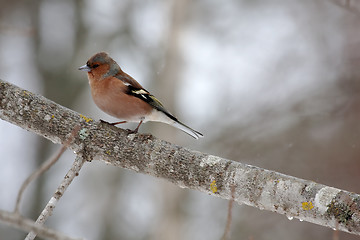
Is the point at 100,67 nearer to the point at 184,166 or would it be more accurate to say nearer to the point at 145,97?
the point at 145,97

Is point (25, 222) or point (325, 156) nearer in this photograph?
point (25, 222)

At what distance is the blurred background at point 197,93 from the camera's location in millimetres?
7777

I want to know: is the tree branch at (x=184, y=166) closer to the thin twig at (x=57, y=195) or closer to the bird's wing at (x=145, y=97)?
the thin twig at (x=57, y=195)

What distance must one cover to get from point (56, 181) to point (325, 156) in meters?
5.69

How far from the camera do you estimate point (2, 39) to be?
429 inches

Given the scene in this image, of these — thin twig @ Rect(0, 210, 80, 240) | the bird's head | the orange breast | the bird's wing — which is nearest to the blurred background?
the bird's wing

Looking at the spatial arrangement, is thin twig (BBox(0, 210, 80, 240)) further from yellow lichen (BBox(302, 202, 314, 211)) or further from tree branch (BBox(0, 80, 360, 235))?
Answer: yellow lichen (BBox(302, 202, 314, 211))

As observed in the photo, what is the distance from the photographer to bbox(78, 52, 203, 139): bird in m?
4.32

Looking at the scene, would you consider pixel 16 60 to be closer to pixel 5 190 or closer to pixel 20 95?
pixel 5 190

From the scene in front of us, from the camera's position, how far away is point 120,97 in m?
4.32

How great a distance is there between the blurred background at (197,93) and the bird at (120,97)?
3.55 meters

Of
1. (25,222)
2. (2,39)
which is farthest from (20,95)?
(2,39)

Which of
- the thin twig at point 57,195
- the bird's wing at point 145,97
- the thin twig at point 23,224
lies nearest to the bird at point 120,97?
the bird's wing at point 145,97

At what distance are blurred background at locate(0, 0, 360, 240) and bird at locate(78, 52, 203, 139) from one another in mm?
3551
